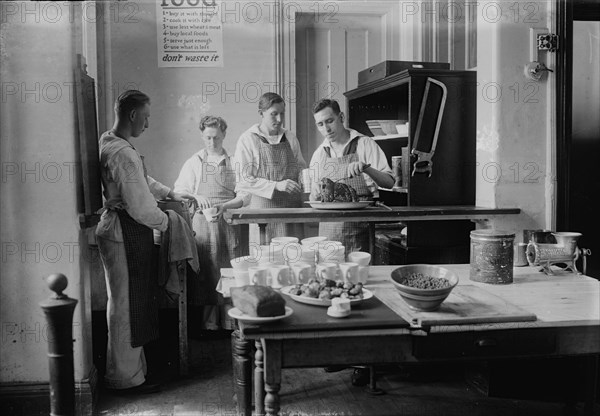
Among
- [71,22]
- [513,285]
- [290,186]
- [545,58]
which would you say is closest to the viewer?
[513,285]

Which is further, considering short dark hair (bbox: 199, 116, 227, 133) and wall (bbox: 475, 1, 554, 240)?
short dark hair (bbox: 199, 116, 227, 133)

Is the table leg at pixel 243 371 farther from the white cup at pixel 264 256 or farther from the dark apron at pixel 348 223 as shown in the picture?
the dark apron at pixel 348 223

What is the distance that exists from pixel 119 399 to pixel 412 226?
7.03 feet

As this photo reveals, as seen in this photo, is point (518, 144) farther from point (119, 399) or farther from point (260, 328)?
point (119, 399)

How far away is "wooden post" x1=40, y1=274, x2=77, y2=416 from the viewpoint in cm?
225

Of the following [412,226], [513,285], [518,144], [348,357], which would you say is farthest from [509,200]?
[348,357]

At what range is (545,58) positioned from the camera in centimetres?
373

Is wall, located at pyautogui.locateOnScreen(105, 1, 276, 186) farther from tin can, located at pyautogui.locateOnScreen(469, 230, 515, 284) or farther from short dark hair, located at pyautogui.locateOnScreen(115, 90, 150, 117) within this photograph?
tin can, located at pyautogui.locateOnScreen(469, 230, 515, 284)

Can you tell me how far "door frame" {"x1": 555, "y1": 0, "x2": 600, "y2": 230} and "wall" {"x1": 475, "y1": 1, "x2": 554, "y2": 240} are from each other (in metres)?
0.06

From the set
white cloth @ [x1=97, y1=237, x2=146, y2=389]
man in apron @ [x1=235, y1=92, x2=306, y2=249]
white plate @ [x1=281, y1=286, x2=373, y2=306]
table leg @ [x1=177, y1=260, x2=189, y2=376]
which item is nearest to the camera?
white plate @ [x1=281, y1=286, x2=373, y2=306]

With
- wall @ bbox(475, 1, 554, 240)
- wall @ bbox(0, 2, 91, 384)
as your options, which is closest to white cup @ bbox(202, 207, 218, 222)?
wall @ bbox(0, 2, 91, 384)

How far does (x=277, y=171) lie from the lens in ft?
16.7

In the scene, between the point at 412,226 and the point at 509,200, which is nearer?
the point at 509,200

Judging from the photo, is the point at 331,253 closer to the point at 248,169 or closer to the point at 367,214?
the point at 367,214
